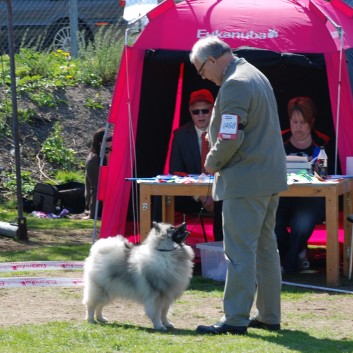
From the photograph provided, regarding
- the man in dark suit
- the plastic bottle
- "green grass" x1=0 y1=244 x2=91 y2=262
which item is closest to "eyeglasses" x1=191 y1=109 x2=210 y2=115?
the man in dark suit

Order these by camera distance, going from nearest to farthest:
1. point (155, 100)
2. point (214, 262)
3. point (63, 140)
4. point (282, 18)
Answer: point (214, 262) → point (282, 18) → point (155, 100) → point (63, 140)

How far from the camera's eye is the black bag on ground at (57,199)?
434 inches

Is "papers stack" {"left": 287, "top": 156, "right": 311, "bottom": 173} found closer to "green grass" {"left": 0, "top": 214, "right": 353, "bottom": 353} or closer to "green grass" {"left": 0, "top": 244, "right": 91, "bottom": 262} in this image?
"green grass" {"left": 0, "top": 214, "right": 353, "bottom": 353}

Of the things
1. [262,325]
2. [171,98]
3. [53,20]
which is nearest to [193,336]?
[262,325]

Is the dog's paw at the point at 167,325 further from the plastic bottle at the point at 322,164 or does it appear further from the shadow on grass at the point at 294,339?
the plastic bottle at the point at 322,164

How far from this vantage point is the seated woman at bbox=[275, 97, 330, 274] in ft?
25.0

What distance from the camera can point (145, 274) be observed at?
576 centimetres

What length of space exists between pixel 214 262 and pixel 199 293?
22.5 inches

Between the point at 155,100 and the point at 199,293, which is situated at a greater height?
the point at 155,100

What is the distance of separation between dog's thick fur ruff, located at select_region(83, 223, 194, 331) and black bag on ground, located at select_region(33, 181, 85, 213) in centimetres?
519

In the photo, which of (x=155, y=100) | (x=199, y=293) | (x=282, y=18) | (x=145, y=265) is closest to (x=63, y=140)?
(x=155, y=100)

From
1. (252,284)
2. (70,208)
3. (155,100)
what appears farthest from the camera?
(70,208)

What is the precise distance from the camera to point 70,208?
36.9ft

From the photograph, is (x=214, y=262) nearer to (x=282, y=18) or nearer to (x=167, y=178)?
(x=167, y=178)
